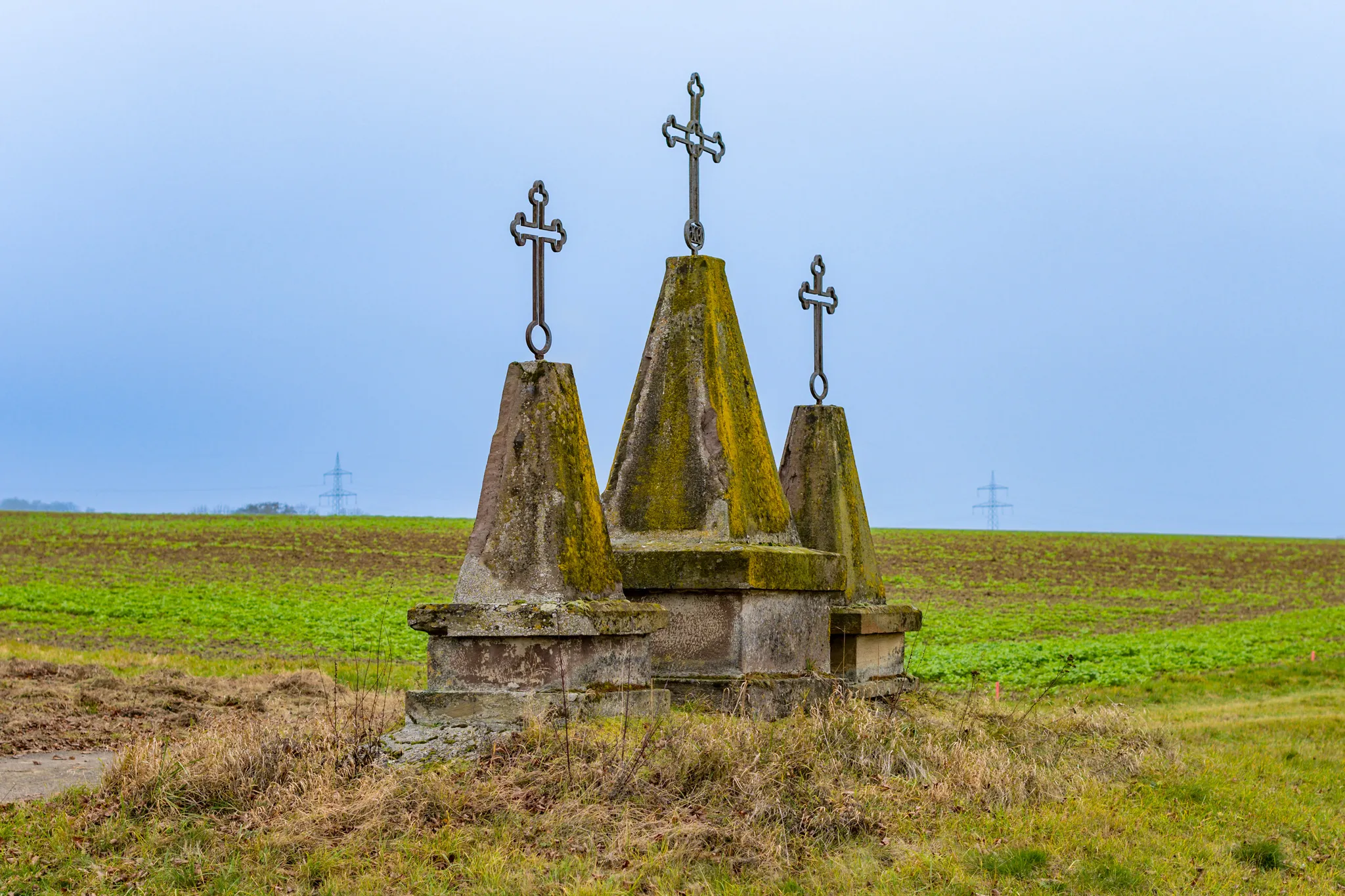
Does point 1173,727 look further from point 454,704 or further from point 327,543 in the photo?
point 327,543

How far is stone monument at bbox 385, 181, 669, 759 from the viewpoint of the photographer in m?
7.53

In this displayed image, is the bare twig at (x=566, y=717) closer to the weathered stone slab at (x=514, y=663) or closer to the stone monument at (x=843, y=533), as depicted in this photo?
the weathered stone slab at (x=514, y=663)

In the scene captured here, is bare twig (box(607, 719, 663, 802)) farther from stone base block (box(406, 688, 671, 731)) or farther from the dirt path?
the dirt path

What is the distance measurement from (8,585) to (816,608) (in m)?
27.6

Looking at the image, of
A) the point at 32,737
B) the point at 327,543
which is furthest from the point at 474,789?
the point at 327,543

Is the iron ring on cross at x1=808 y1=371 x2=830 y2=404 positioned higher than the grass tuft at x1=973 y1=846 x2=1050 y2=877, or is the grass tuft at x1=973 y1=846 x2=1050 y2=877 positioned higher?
the iron ring on cross at x1=808 y1=371 x2=830 y2=404

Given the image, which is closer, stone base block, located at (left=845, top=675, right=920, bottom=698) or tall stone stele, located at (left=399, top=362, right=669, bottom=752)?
tall stone stele, located at (left=399, top=362, right=669, bottom=752)

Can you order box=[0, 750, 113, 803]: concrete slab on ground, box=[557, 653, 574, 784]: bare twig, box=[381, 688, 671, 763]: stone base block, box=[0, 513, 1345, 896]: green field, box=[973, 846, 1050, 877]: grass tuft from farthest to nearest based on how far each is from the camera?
box=[0, 750, 113, 803]: concrete slab on ground < box=[381, 688, 671, 763]: stone base block < box=[557, 653, 574, 784]: bare twig < box=[973, 846, 1050, 877]: grass tuft < box=[0, 513, 1345, 896]: green field

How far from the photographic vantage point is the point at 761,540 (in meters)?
9.34

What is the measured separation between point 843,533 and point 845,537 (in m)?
0.03

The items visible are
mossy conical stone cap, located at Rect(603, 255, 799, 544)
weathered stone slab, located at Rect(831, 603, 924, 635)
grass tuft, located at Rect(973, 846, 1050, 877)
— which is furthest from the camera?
weathered stone slab, located at Rect(831, 603, 924, 635)

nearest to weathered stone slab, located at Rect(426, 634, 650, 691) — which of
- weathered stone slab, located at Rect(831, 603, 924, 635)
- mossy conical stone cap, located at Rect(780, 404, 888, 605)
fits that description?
weathered stone slab, located at Rect(831, 603, 924, 635)

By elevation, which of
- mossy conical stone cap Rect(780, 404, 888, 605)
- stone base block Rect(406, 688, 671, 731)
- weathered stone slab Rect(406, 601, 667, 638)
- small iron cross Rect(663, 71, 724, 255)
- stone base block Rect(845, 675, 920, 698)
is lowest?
stone base block Rect(845, 675, 920, 698)

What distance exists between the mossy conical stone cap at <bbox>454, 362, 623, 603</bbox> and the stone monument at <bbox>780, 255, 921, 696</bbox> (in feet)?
9.48
